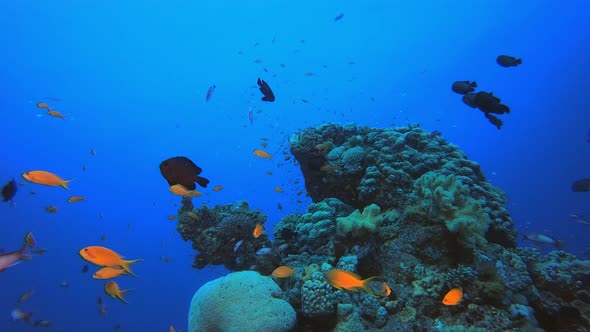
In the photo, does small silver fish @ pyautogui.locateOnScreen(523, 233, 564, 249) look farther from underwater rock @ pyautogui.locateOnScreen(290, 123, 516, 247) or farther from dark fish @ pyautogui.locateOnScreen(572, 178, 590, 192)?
underwater rock @ pyautogui.locateOnScreen(290, 123, 516, 247)

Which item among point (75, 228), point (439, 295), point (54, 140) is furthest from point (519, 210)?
point (54, 140)

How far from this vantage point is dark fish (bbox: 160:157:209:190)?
4.11 meters

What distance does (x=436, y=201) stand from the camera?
20.1 ft

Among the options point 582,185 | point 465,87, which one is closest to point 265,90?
point 465,87

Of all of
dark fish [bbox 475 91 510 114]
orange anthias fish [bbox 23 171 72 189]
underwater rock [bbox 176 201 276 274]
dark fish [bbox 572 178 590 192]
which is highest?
dark fish [bbox 572 178 590 192]

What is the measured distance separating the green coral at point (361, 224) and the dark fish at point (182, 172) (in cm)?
338

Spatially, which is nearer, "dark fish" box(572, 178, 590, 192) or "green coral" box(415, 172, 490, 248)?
"green coral" box(415, 172, 490, 248)

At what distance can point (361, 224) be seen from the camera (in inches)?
254

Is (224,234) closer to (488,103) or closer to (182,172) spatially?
(182,172)

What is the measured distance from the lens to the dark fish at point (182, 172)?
411 cm

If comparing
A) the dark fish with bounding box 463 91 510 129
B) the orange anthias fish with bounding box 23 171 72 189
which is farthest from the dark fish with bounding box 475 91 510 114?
the orange anthias fish with bounding box 23 171 72 189

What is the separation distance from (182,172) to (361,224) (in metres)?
3.74

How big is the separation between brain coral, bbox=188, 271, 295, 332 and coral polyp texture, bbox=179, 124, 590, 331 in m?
0.41

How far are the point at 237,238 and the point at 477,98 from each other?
7.14 m
